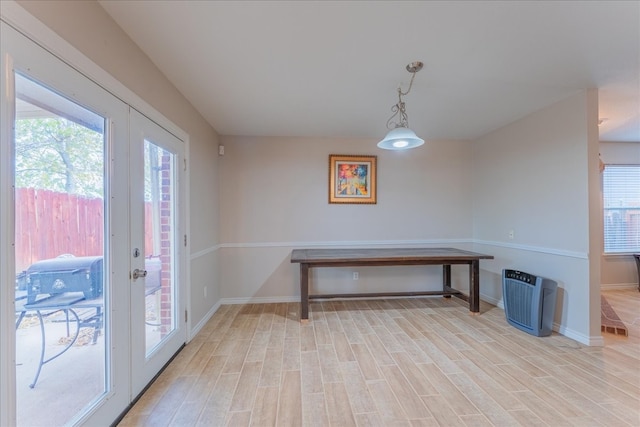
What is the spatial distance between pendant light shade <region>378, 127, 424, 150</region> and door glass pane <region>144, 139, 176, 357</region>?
6.40 ft

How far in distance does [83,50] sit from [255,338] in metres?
2.61

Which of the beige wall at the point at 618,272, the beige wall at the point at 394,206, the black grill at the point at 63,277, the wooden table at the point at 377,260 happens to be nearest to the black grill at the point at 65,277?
the black grill at the point at 63,277

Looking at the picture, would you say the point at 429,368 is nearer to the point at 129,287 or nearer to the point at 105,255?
the point at 129,287

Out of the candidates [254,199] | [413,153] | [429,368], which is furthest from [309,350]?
[413,153]

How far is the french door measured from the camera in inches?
41.3

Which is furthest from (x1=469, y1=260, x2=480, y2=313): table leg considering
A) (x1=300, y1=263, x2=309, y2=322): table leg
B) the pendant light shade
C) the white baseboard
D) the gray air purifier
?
the white baseboard

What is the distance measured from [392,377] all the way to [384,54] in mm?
2463

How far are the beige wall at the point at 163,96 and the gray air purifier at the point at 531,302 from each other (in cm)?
356

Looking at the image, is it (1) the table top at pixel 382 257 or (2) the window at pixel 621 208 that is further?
(2) the window at pixel 621 208

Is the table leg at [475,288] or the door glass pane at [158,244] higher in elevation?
the door glass pane at [158,244]

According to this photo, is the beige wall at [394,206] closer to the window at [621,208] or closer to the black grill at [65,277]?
the black grill at [65,277]

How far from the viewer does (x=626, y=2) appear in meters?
1.48

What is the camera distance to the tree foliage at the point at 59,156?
3.63ft

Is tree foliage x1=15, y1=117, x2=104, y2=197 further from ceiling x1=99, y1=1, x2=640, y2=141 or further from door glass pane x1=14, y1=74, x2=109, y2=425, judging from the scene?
ceiling x1=99, y1=1, x2=640, y2=141
